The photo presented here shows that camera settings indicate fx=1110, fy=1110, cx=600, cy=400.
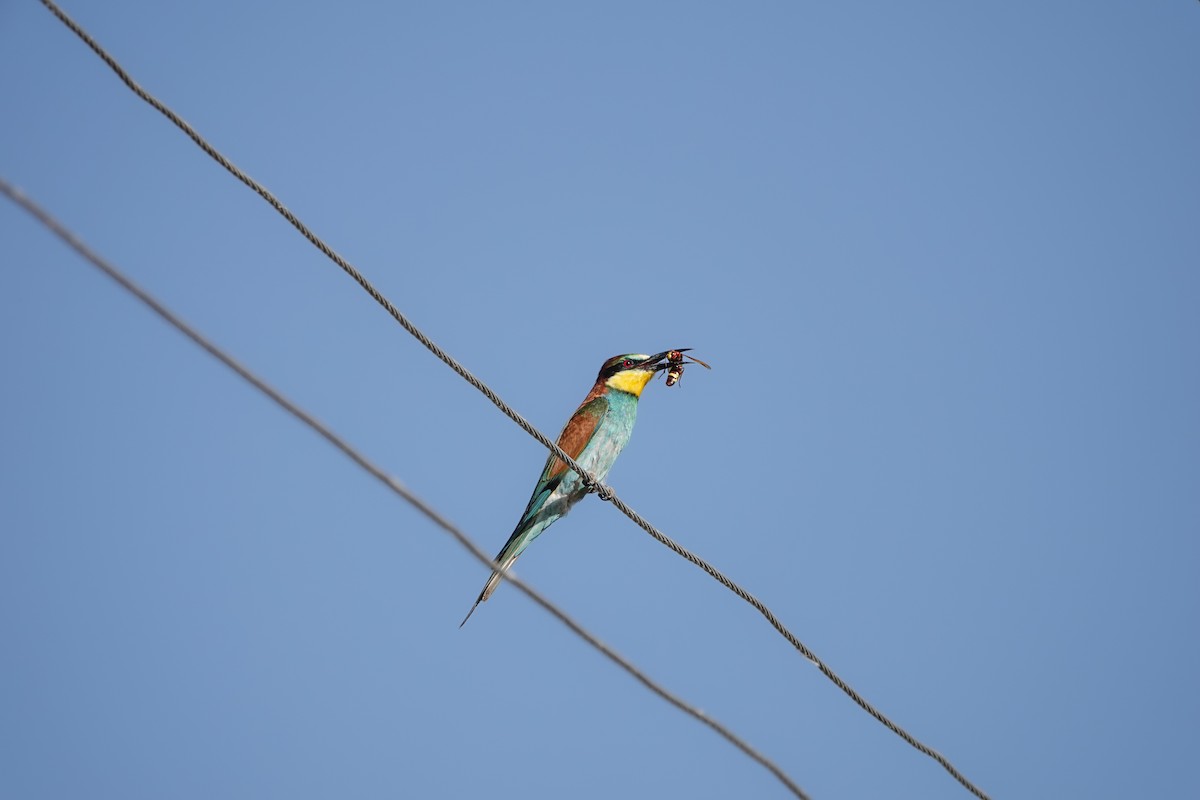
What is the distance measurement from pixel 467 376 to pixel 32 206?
1380 millimetres

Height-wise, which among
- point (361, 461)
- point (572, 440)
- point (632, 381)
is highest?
point (632, 381)

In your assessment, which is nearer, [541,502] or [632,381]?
[541,502]

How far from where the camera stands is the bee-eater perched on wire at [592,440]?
226 inches

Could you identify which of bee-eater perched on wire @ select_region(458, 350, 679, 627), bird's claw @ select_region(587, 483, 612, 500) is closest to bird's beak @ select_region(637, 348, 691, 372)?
bee-eater perched on wire @ select_region(458, 350, 679, 627)

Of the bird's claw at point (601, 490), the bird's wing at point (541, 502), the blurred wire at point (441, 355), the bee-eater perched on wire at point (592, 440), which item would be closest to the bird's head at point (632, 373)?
the bee-eater perched on wire at point (592, 440)

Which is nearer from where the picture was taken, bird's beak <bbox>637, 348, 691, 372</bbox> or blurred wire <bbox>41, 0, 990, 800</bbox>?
blurred wire <bbox>41, 0, 990, 800</bbox>

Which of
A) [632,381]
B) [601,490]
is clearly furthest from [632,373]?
[601,490]

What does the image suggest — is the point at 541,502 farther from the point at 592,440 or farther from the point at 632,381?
the point at 632,381

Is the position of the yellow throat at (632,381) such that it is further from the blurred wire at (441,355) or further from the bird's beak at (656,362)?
the blurred wire at (441,355)

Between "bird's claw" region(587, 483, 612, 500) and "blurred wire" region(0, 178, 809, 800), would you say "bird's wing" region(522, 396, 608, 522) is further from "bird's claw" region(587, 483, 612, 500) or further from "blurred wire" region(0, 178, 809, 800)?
"blurred wire" region(0, 178, 809, 800)

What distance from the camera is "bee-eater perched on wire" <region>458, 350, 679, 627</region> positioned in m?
5.75

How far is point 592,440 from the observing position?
20.2ft

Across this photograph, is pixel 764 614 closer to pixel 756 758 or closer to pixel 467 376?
pixel 756 758

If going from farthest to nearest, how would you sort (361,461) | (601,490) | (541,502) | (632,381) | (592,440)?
(632,381)
(592,440)
(541,502)
(601,490)
(361,461)
